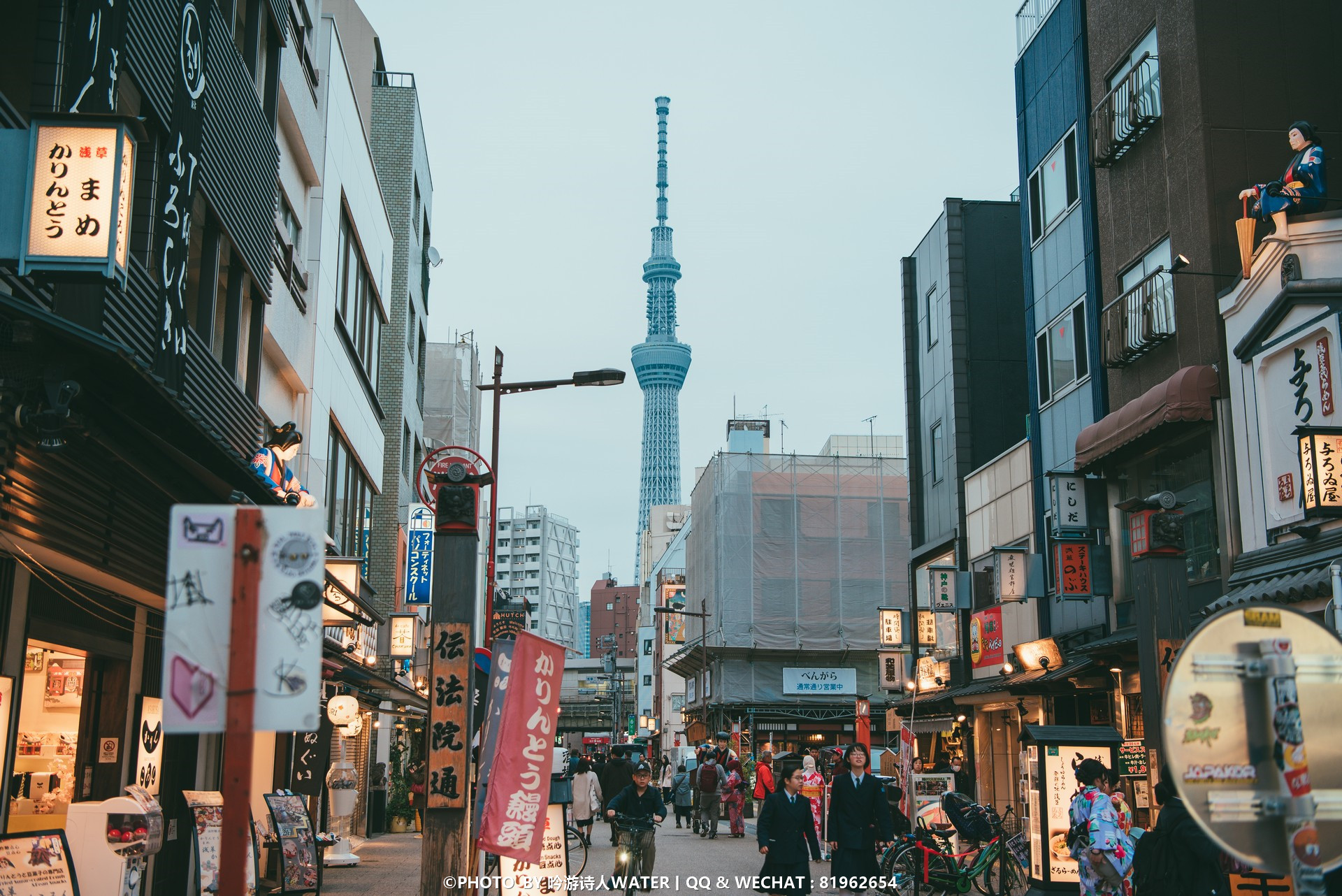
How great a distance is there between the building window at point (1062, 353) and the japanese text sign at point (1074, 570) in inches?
139

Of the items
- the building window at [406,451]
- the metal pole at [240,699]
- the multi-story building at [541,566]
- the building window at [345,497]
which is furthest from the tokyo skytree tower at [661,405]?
the metal pole at [240,699]

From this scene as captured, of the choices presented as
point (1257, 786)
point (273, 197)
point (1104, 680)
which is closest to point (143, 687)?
point (273, 197)

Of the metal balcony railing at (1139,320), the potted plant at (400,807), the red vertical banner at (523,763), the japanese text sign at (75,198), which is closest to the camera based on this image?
the japanese text sign at (75,198)

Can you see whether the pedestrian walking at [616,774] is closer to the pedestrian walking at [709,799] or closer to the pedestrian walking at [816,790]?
the pedestrian walking at [816,790]

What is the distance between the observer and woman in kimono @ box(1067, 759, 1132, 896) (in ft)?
36.1

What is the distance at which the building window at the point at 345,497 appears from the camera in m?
24.9

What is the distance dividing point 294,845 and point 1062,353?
16738 millimetres

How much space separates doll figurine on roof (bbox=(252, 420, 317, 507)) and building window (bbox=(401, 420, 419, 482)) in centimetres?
2013

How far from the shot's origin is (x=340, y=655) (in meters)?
20.0

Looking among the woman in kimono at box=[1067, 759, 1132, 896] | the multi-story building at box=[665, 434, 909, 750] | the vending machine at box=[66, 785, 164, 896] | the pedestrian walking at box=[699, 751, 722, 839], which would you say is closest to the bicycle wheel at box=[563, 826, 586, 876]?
the pedestrian walking at box=[699, 751, 722, 839]

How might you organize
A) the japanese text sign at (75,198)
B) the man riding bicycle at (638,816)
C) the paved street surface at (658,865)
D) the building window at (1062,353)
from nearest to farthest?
the japanese text sign at (75,198)
the man riding bicycle at (638,816)
the paved street surface at (658,865)
the building window at (1062,353)

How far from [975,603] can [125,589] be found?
66.0 ft

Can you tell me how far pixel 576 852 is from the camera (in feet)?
63.1

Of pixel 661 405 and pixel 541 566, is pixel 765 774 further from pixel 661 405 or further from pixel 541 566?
pixel 661 405
